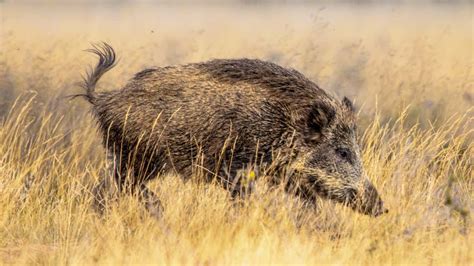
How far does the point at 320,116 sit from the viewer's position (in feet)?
24.6

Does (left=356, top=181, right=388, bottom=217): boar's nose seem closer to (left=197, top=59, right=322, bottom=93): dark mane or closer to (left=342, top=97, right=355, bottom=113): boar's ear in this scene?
(left=342, top=97, right=355, bottom=113): boar's ear

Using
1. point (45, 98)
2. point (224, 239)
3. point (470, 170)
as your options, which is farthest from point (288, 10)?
point (224, 239)

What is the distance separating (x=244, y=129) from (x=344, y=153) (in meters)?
0.67

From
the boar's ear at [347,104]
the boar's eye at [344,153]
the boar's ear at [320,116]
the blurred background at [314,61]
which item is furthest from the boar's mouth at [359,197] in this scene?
the blurred background at [314,61]

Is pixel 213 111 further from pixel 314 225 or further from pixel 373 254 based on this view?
pixel 373 254

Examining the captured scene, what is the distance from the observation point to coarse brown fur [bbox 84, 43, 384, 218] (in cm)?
751

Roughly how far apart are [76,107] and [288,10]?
3233 centimetres

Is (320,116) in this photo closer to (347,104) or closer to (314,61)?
(347,104)

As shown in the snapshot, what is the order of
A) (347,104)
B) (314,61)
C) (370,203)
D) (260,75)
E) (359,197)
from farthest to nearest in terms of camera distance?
(314,61) < (347,104) < (260,75) < (359,197) < (370,203)

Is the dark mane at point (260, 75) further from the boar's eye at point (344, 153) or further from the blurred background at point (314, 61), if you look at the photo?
the blurred background at point (314, 61)

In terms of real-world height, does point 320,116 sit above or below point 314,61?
above

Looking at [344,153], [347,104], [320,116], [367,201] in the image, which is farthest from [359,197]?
[347,104]

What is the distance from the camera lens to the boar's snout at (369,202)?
7.04 metres

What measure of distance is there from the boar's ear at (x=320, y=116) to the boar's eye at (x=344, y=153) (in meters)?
0.18
